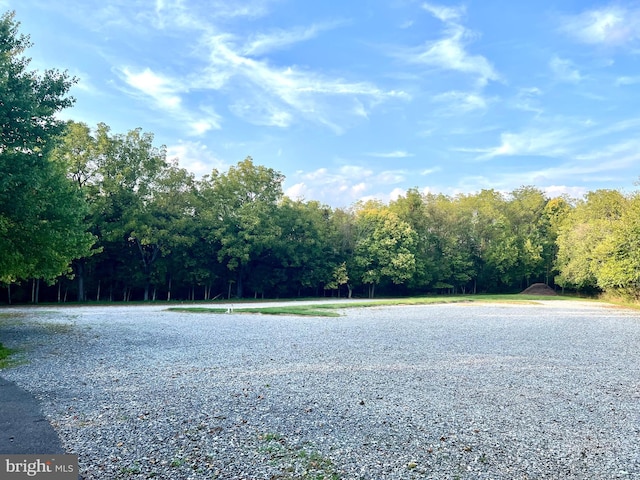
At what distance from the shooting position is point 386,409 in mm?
5824

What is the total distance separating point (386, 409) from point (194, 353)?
5.62 metres

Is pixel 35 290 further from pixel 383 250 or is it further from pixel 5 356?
pixel 383 250

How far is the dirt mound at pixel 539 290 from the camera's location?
161 ft

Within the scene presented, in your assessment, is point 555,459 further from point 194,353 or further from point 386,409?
point 194,353

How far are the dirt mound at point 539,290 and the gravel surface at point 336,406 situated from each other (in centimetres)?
4096

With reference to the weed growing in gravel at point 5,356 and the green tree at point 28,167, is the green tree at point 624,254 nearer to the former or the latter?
the green tree at point 28,167

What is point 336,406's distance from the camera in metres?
5.89

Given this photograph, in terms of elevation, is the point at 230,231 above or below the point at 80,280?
above

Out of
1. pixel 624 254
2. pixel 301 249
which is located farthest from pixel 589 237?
pixel 301 249

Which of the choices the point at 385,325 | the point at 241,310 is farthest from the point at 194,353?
the point at 241,310

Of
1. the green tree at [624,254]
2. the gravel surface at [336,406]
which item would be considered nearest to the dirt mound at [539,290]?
the green tree at [624,254]


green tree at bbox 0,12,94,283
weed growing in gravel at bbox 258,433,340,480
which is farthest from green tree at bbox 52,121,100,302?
weed growing in gravel at bbox 258,433,340,480

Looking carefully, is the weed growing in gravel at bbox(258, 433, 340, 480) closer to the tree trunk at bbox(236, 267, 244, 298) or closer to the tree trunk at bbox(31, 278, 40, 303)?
the tree trunk at bbox(31, 278, 40, 303)

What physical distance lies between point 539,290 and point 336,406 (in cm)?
5059
